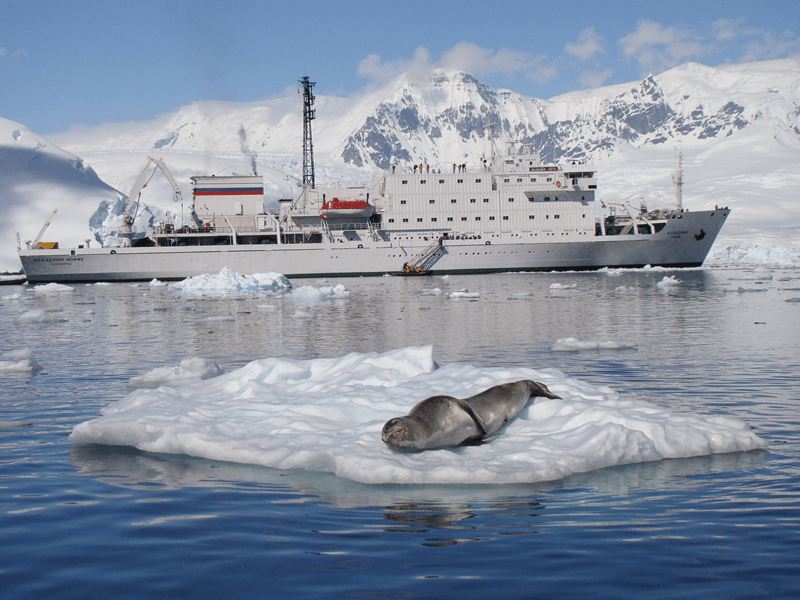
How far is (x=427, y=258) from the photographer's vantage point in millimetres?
46375

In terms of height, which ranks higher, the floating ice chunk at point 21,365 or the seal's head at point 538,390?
the seal's head at point 538,390

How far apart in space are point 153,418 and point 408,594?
381 centimetres

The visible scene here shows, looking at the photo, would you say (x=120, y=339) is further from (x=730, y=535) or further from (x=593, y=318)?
(x=730, y=535)

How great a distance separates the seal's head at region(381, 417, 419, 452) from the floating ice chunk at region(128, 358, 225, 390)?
442 cm

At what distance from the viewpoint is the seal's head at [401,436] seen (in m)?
5.02

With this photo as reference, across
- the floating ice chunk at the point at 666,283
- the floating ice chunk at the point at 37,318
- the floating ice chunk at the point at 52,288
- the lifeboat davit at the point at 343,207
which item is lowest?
the floating ice chunk at the point at 37,318

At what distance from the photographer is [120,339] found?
14.4 metres

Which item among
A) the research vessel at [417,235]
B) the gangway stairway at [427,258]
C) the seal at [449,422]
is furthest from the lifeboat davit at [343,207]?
the seal at [449,422]

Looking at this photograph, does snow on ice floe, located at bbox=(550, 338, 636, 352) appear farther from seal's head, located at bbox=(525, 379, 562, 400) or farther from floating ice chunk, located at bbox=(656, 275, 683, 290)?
floating ice chunk, located at bbox=(656, 275, 683, 290)

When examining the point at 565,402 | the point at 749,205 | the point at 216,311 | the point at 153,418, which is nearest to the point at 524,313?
the point at 216,311

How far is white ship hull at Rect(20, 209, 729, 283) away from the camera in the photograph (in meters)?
45.8

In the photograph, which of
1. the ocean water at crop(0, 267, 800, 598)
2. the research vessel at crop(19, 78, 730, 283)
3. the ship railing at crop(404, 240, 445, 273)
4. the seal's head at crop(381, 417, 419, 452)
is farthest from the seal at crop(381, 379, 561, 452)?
the ship railing at crop(404, 240, 445, 273)

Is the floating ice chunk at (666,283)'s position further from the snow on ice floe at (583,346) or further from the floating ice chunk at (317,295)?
the snow on ice floe at (583,346)

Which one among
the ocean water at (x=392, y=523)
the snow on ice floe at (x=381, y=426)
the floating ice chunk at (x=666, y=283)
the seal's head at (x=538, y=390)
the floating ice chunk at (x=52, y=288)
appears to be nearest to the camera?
the ocean water at (x=392, y=523)
